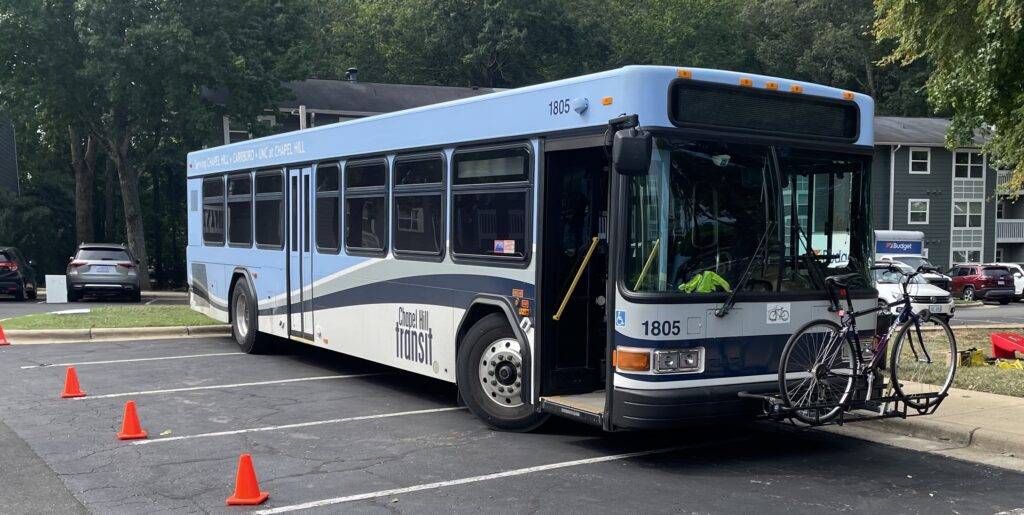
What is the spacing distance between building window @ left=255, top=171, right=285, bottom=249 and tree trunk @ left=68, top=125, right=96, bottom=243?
25468mm

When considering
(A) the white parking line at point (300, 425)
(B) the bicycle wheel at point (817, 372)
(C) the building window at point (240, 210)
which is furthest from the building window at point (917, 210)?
(B) the bicycle wheel at point (817, 372)

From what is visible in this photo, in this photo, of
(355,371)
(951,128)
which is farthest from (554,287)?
(951,128)

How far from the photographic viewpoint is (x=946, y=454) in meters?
7.92

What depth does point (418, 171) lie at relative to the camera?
9523 millimetres

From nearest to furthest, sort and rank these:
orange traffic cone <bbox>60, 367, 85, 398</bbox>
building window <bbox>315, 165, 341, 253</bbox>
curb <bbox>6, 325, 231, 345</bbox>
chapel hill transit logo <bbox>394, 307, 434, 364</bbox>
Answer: chapel hill transit logo <bbox>394, 307, 434, 364</bbox>
orange traffic cone <bbox>60, 367, 85, 398</bbox>
building window <bbox>315, 165, 341, 253</bbox>
curb <bbox>6, 325, 231, 345</bbox>

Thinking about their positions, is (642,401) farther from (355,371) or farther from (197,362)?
(197,362)

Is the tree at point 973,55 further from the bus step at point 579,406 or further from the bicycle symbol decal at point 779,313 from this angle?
the bus step at point 579,406

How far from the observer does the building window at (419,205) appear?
917 centimetres

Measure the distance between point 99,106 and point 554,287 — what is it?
2845 cm

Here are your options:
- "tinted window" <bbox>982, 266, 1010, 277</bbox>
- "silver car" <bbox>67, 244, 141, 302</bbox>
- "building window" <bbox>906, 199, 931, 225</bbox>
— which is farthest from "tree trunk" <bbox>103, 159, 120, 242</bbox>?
"building window" <bbox>906, 199, 931, 225</bbox>

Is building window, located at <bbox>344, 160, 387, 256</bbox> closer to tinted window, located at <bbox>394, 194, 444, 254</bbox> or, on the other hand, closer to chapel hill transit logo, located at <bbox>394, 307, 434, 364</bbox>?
tinted window, located at <bbox>394, 194, 444, 254</bbox>

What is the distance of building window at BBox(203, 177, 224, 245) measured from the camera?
14.6 meters

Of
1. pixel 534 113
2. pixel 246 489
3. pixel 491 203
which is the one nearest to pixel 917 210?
pixel 491 203

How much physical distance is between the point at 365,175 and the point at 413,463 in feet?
13.5
